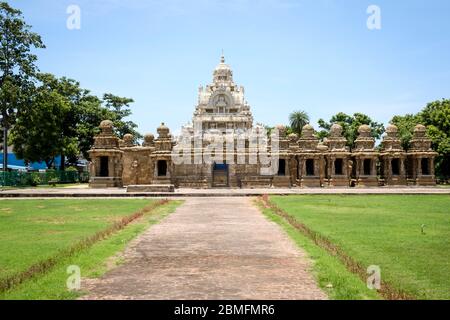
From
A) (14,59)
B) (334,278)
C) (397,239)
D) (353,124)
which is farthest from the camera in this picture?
(353,124)

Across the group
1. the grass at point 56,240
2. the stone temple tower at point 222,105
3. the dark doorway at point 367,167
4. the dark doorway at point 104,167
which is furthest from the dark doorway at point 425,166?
the grass at point 56,240

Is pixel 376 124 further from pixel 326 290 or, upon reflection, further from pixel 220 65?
pixel 326 290

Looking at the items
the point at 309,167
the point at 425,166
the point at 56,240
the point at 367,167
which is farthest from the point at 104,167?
the point at 56,240

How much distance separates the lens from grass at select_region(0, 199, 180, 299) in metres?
8.73

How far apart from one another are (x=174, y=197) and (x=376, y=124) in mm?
48301

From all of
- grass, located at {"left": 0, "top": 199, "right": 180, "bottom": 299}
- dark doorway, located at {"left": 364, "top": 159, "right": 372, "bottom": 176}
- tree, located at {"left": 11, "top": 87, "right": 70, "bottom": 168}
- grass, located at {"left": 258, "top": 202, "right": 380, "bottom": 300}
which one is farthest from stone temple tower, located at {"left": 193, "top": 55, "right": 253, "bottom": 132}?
grass, located at {"left": 258, "top": 202, "right": 380, "bottom": 300}

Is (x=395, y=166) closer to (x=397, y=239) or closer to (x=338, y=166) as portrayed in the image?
(x=338, y=166)

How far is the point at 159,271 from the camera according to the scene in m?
10.1

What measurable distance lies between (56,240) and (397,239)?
399 inches

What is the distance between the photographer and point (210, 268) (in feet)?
34.0

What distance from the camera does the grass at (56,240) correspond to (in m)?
8.73

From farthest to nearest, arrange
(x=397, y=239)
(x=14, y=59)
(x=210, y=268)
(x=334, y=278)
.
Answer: (x=14, y=59) < (x=397, y=239) < (x=210, y=268) < (x=334, y=278)

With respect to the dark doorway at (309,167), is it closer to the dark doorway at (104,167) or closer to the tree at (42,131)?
the dark doorway at (104,167)

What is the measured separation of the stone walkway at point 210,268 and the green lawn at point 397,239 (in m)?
1.56
